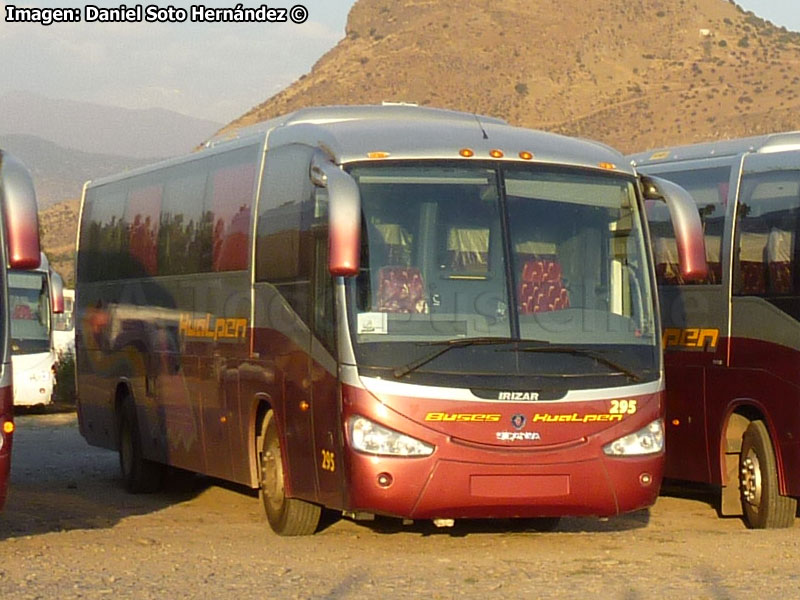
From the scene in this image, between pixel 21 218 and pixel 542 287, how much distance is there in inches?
142

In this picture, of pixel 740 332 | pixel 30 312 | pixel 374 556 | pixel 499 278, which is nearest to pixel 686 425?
pixel 740 332

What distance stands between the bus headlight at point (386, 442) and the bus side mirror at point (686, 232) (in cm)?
228

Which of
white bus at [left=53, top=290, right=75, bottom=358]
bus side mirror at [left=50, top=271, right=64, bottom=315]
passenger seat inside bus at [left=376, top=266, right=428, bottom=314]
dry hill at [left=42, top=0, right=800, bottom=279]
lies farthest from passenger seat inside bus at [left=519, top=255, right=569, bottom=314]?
dry hill at [left=42, top=0, right=800, bottom=279]

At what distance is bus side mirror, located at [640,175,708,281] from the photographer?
12328 millimetres

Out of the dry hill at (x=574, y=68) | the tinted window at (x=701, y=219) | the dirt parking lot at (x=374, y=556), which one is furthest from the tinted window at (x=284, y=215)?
the dry hill at (x=574, y=68)

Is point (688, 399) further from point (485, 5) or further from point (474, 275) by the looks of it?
point (485, 5)

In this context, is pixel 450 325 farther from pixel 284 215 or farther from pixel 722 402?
pixel 722 402

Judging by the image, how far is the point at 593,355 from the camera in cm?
1210

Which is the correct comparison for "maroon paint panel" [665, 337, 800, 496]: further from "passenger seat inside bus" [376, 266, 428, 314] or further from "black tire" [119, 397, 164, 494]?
"black tire" [119, 397, 164, 494]

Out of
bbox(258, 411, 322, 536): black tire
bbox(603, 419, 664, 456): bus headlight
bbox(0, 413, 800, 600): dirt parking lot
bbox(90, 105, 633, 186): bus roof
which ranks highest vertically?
bbox(90, 105, 633, 186): bus roof

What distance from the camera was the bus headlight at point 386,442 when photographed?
11711 mm

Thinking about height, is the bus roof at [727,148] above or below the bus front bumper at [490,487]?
above

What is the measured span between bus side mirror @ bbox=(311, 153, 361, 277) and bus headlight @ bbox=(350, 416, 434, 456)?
1038 mm

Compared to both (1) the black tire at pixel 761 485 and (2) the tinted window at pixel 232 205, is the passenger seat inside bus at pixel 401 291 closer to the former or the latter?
(2) the tinted window at pixel 232 205
